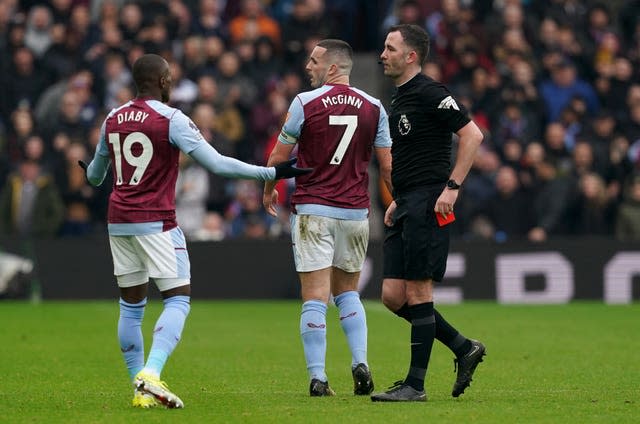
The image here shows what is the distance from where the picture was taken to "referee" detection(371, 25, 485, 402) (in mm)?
9320

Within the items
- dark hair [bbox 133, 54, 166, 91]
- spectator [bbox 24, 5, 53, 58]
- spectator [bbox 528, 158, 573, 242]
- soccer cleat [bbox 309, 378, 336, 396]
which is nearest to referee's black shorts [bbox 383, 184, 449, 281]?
soccer cleat [bbox 309, 378, 336, 396]

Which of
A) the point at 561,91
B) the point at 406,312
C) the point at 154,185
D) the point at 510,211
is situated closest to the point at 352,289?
the point at 406,312

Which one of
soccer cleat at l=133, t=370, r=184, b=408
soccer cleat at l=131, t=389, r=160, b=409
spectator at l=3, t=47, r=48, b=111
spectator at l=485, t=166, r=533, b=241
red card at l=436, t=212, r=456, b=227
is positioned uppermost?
spectator at l=3, t=47, r=48, b=111

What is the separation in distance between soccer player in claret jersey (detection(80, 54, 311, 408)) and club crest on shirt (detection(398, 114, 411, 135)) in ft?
2.79

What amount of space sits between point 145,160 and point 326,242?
147cm

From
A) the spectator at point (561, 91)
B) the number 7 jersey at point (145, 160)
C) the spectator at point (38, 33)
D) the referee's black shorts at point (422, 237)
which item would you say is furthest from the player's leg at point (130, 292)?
the spectator at point (561, 91)

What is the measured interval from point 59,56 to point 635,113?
8956 millimetres

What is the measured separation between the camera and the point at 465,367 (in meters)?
9.61

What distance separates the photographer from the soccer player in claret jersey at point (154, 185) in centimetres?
900

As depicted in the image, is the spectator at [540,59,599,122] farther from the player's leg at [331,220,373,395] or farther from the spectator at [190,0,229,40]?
the player's leg at [331,220,373,395]

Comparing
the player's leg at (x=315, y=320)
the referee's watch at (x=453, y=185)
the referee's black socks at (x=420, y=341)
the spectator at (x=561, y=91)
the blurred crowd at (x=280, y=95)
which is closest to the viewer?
the referee's watch at (x=453, y=185)

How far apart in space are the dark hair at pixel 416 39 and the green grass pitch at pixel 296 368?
2.33m

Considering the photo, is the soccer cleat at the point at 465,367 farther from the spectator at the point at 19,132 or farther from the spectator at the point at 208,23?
the spectator at the point at 208,23

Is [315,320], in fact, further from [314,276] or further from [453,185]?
[453,185]
